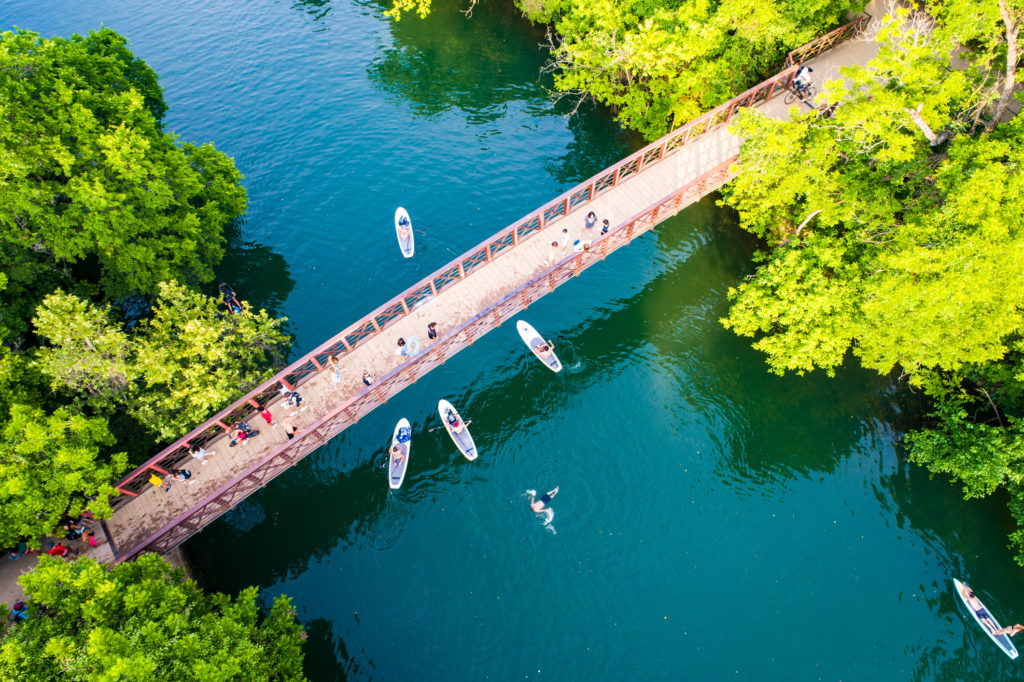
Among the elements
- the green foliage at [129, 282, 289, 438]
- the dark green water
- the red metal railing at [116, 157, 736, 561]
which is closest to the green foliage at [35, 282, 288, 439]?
the green foliage at [129, 282, 289, 438]

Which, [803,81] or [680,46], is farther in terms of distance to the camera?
[680,46]

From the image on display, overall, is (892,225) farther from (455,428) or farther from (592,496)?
(455,428)

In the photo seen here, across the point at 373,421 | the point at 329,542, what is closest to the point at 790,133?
the point at 373,421

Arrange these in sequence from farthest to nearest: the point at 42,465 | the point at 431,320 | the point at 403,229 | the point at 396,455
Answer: the point at 403,229, the point at 396,455, the point at 431,320, the point at 42,465

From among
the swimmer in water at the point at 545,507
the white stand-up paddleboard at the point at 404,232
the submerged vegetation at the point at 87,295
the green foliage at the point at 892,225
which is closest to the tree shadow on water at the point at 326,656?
Result: the swimmer in water at the point at 545,507

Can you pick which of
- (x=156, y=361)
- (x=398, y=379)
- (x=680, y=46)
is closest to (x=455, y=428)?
(x=398, y=379)

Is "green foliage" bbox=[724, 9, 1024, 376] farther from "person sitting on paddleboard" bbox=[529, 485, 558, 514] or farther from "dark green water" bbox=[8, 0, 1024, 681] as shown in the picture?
"person sitting on paddleboard" bbox=[529, 485, 558, 514]

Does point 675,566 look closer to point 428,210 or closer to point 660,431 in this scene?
point 660,431
